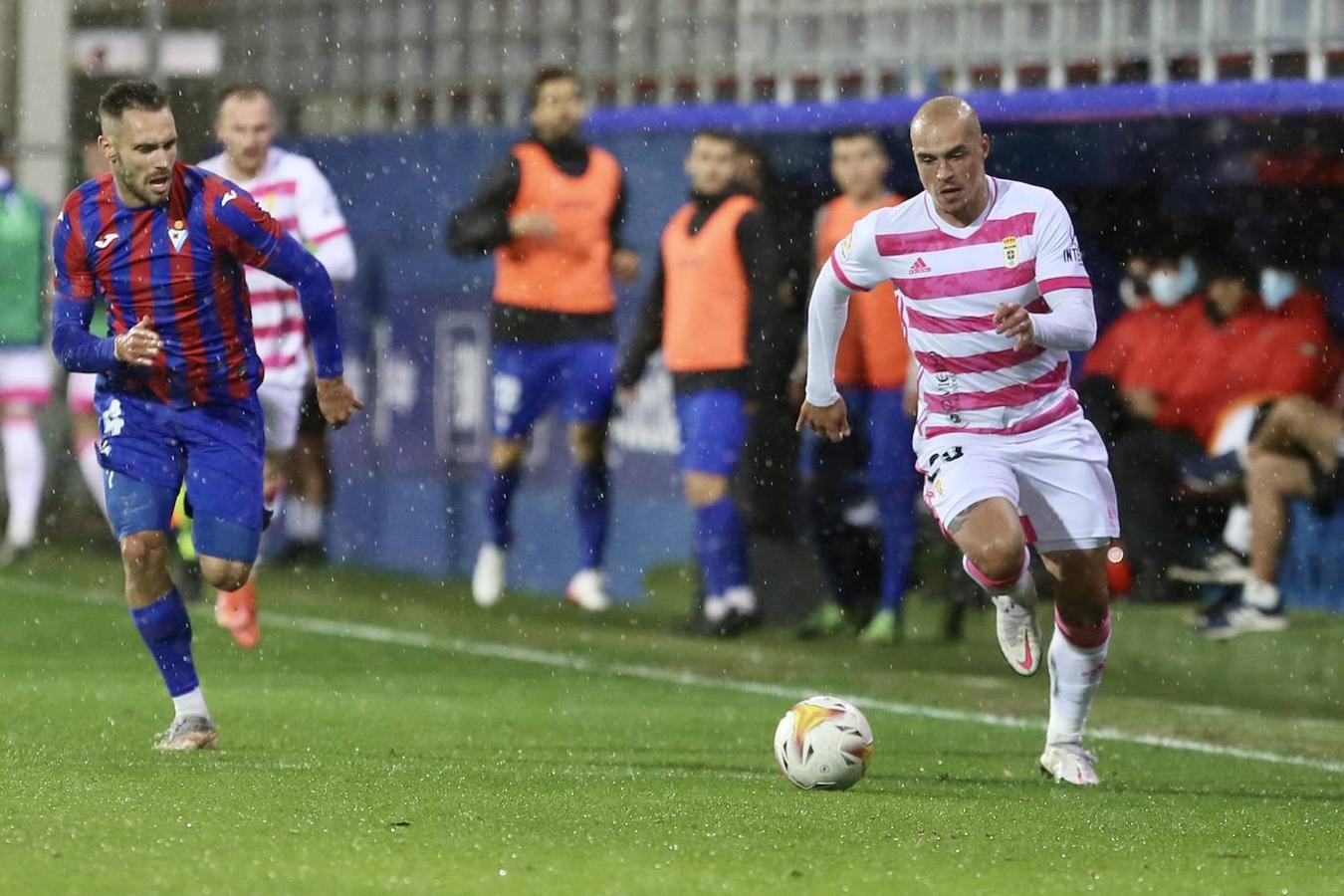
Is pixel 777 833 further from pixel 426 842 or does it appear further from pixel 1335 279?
pixel 1335 279

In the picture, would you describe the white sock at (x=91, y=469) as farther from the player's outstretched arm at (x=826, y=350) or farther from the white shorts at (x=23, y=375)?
the player's outstretched arm at (x=826, y=350)

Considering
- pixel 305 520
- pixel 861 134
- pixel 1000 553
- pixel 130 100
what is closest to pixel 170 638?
pixel 130 100

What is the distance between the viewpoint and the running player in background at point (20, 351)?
50.9ft

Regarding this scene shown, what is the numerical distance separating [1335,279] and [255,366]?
6.19 meters

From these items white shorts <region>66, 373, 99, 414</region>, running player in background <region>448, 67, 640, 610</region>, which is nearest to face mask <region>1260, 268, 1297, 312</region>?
running player in background <region>448, 67, 640, 610</region>

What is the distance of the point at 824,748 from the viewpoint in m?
7.26

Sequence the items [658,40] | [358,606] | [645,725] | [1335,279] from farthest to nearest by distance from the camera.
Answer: [658,40], [358,606], [1335,279], [645,725]

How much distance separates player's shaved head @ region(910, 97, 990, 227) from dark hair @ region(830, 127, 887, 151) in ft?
14.6

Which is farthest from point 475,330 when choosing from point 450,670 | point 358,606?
point 450,670

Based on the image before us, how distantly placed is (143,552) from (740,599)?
5.12 metres

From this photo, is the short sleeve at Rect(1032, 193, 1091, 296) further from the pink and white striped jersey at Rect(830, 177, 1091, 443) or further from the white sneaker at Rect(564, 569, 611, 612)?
the white sneaker at Rect(564, 569, 611, 612)

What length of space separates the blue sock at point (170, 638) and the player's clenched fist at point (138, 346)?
2.89 feet

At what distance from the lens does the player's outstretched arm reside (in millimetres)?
7816

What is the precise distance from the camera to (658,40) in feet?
49.7
